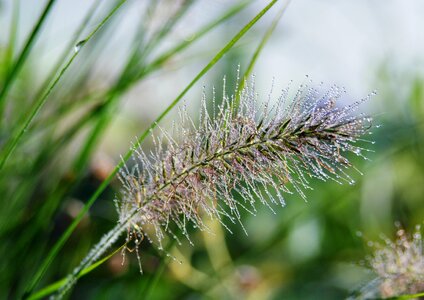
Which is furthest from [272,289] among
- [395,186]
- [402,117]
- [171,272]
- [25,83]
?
[25,83]

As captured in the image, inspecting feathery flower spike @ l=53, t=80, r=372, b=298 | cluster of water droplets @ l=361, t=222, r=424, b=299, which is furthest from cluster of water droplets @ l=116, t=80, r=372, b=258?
cluster of water droplets @ l=361, t=222, r=424, b=299

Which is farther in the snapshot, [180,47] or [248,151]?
[180,47]

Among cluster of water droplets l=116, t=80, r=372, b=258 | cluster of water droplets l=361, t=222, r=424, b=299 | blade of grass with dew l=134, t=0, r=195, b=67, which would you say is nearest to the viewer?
cluster of water droplets l=116, t=80, r=372, b=258

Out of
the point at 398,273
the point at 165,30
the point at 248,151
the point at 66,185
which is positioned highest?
the point at 165,30

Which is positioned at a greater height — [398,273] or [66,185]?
[66,185]

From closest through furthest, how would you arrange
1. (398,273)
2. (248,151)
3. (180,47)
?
(248,151), (398,273), (180,47)

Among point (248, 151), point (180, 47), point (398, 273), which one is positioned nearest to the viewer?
point (248, 151)

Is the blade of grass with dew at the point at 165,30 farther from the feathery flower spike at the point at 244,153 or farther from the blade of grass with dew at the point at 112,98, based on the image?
the feathery flower spike at the point at 244,153

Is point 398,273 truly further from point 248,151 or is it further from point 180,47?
point 180,47

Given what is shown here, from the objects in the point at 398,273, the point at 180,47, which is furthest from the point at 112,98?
the point at 398,273

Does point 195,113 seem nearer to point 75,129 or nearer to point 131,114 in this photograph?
point 131,114

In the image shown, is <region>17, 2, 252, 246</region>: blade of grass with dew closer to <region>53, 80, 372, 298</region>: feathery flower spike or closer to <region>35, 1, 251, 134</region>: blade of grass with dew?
<region>35, 1, 251, 134</region>: blade of grass with dew
